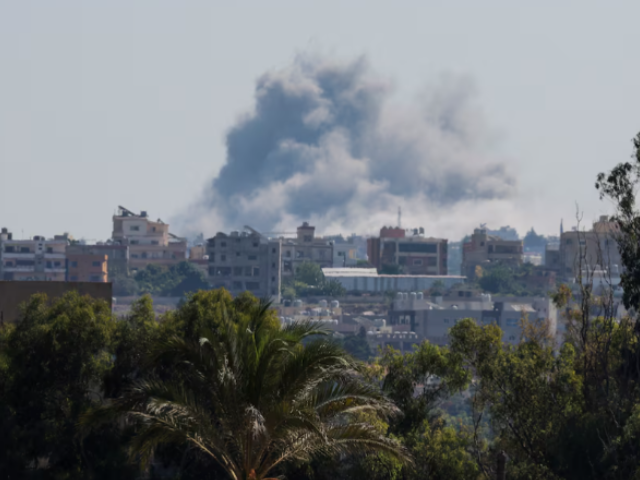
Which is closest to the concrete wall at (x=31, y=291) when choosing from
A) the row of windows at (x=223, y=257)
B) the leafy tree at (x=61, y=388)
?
the leafy tree at (x=61, y=388)

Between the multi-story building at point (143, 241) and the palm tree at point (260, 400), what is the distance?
152 metres

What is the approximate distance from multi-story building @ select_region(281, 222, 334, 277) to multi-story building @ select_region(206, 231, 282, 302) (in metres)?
13.6

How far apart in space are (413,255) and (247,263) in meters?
34.6

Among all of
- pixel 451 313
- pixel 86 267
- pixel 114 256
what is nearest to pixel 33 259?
pixel 86 267

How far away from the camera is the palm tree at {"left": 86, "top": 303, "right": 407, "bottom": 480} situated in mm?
14523

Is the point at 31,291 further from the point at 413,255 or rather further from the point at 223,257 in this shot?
the point at 413,255

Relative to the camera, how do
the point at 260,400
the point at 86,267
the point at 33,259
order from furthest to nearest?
1. the point at 33,259
2. the point at 86,267
3. the point at 260,400

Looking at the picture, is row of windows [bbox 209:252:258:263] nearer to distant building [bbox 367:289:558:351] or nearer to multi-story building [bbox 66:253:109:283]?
multi-story building [bbox 66:253:109:283]

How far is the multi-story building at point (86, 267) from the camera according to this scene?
150 m

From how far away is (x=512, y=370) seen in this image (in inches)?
786

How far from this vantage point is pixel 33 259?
155375 mm

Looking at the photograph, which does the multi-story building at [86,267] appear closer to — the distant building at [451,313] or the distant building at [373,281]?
the distant building at [373,281]

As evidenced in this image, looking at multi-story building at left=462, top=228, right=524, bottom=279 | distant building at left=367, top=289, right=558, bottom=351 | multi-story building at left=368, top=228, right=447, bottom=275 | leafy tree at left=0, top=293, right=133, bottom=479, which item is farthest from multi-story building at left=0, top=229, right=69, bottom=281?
leafy tree at left=0, top=293, right=133, bottom=479

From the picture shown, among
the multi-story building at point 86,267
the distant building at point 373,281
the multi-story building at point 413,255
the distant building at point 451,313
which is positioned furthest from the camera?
the multi-story building at point 413,255
